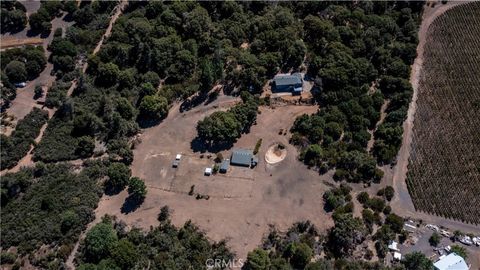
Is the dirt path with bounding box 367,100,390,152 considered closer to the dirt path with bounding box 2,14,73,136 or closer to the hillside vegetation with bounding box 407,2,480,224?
the hillside vegetation with bounding box 407,2,480,224

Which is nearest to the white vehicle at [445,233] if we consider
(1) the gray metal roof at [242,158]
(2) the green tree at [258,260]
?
(2) the green tree at [258,260]

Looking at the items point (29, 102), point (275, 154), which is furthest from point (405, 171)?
point (29, 102)

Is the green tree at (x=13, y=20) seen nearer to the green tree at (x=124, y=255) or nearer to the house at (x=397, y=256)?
the green tree at (x=124, y=255)

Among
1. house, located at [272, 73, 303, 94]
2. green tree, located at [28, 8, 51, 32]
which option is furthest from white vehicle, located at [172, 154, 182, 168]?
green tree, located at [28, 8, 51, 32]

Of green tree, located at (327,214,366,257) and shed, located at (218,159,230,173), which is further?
shed, located at (218,159,230,173)

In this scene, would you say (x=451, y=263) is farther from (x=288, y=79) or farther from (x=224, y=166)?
(x=288, y=79)
